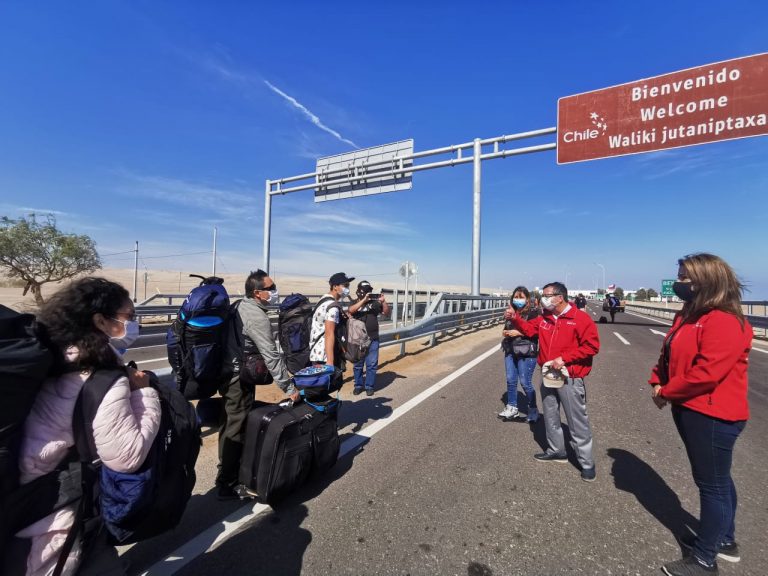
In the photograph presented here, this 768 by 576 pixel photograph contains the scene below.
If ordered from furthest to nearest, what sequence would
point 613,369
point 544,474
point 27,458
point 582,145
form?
point 582,145
point 613,369
point 544,474
point 27,458

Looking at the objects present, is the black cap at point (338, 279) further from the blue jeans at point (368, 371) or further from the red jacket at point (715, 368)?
the red jacket at point (715, 368)

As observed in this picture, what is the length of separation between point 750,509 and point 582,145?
11.4 meters

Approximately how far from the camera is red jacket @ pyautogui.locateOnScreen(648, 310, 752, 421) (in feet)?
7.37

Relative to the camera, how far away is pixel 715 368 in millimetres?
2240

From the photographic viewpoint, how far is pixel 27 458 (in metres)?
1.44

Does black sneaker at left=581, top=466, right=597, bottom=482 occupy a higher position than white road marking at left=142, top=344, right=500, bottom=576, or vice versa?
black sneaker at left=581, top=466, right=597, bottom=482

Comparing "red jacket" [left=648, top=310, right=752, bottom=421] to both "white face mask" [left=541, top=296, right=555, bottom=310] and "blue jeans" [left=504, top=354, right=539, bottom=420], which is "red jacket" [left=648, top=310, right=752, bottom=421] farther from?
"blue jeans" [left=504, top=354, right=539, bottom=420]

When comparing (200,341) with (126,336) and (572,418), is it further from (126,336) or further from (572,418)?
(572,418)

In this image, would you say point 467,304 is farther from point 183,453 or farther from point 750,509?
point 183,453

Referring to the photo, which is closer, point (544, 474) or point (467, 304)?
point (544, 474)

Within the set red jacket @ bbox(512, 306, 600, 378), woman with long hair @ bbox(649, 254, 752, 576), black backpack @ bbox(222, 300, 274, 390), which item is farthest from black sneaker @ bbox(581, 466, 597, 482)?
black backpack @ bbox(222, 300, 274, 390)

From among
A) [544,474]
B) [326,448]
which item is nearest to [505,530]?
[544,474]

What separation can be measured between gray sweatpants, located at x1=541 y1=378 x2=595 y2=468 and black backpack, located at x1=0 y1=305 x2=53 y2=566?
3775mm

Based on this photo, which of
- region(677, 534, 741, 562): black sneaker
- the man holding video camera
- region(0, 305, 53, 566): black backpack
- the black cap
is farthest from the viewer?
the man holding video camera
